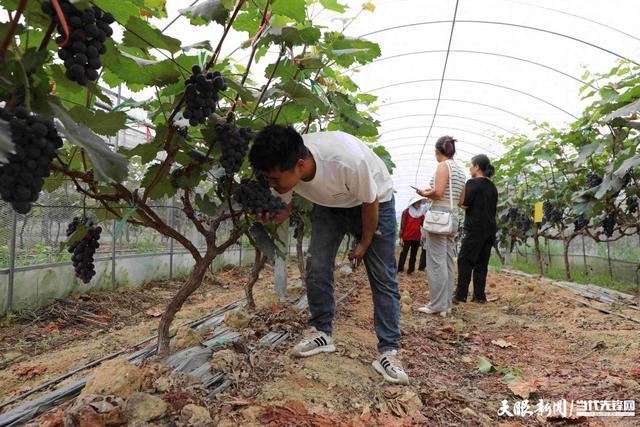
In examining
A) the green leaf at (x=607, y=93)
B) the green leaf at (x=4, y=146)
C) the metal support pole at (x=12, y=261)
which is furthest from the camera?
the metal support pole at (x=12, y=261)

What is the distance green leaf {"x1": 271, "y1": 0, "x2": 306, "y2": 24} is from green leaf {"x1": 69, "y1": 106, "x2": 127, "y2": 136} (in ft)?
2.51

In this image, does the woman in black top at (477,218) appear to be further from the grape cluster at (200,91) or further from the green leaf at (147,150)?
the grape cluster at (200,91)

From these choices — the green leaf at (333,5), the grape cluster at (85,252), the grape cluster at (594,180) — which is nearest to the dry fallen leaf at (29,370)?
the grape cluster at (85,252)

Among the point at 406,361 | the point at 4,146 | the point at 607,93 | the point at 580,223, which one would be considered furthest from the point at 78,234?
the point at 580,223

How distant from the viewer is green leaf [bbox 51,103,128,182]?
3.19ft

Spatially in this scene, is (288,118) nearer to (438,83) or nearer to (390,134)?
(438,83)

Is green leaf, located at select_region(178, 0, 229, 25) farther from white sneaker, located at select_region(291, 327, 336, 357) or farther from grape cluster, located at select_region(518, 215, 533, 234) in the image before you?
grape cluster, located at select_region(518, 215, 533, 234)

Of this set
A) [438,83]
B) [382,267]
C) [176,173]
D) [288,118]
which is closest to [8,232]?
[176,173]

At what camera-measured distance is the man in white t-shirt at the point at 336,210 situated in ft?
6.59

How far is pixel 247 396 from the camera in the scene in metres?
1.90

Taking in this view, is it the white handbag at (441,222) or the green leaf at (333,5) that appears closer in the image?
the green leaf at (333,5)

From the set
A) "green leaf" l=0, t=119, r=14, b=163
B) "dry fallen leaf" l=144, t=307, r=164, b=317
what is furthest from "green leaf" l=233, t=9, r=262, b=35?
"dry fallen leaf" l=144, t=307, r=164, b=317

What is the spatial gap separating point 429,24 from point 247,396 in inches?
339

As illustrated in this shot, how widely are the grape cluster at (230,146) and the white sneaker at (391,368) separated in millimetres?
1470
